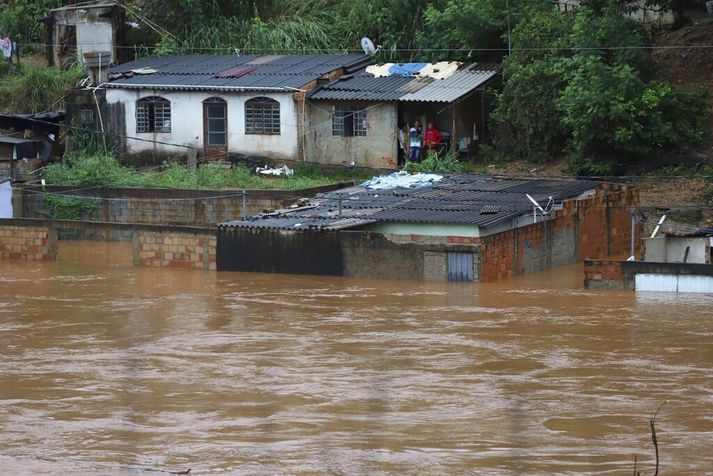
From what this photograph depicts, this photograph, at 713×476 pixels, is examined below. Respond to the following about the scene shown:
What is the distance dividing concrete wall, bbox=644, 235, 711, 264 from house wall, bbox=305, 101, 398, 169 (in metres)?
9.77

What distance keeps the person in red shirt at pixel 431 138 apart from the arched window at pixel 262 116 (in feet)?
12.6

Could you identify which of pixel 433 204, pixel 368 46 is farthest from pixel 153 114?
pixel 433 204

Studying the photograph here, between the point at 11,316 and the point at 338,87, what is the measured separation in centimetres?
1411

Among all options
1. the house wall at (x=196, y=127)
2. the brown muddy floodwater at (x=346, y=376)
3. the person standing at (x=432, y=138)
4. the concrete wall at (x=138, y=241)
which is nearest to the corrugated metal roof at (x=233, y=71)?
the house wall at (x=196, y=127)

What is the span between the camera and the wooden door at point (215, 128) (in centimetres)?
3588

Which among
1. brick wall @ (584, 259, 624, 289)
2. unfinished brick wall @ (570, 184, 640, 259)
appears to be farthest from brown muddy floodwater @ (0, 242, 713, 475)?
unfinished brick wall @ (570, 184, 640, 259)

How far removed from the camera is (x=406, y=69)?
3588 cm

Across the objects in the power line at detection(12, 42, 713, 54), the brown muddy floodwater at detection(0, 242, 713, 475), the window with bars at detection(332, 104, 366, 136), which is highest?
the power line at detection(12, 42, 713, 54)

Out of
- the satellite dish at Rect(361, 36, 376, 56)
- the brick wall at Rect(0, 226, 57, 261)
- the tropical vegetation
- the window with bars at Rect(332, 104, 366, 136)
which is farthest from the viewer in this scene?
the satellite dish at Rect(361, 36, 376, 56)

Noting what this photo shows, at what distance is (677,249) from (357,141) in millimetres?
11047

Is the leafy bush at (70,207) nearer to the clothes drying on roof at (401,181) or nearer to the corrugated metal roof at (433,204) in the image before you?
the corrugated metal roof at (433,204)

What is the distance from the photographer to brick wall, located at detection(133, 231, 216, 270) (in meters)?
27.2

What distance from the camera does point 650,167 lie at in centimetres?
3241

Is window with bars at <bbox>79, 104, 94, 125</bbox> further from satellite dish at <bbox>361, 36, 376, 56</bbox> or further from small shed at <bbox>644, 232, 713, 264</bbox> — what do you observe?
small shed at <bbox>644, 232, 713, 264</bbox>
